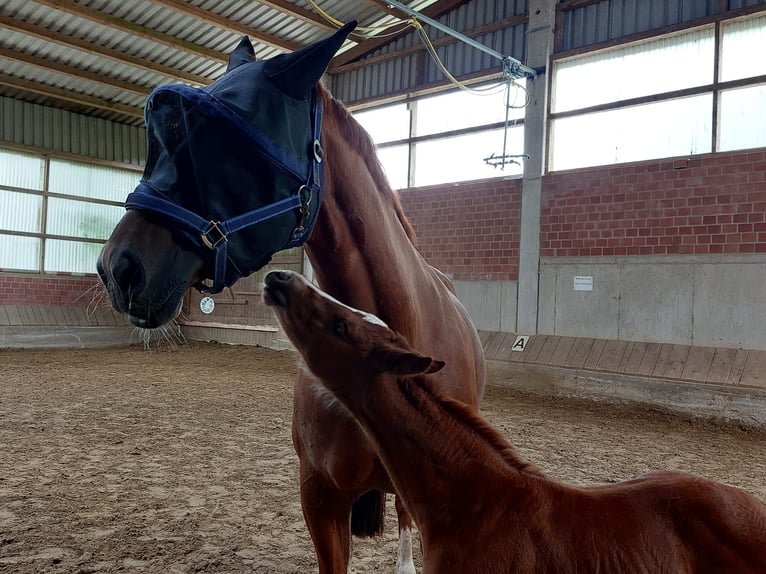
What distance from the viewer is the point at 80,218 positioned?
40.3ft

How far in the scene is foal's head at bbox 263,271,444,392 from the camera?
4.45 feet

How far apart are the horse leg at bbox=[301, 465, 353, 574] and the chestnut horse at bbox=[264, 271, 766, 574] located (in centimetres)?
46

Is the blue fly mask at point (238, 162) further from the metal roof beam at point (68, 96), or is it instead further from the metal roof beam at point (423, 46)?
the metal roof beam at point (68, 96)

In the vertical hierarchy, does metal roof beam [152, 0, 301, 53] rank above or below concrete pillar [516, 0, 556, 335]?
above

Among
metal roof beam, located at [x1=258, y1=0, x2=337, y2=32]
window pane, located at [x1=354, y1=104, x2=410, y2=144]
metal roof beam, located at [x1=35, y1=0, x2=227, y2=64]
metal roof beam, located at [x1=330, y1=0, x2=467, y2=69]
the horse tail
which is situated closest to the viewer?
the horse tail

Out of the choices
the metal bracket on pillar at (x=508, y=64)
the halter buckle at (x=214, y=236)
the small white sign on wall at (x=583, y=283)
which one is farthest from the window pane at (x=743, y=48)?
the halter buckle at (x=214, y=236)

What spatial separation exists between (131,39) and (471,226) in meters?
6.48

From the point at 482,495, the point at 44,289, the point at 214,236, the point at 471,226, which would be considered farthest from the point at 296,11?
the point at 482,495

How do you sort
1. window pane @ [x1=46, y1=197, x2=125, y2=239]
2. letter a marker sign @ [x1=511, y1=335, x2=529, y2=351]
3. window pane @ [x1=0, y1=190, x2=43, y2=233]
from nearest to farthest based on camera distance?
1. letter a marker sign @ [x1=511, y1=335, x2=529, y2=351]
2. window pane @ [x1=0, y1=190, x2=43, y2=233]
3. window pane @ [x1=46, y1=197, x2=125, y2=239]

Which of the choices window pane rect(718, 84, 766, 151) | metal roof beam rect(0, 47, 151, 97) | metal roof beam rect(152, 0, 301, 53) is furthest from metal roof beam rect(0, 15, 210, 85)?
window pane rect(718, 84, 766, 151)

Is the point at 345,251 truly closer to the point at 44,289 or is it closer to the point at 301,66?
the point at 301,66

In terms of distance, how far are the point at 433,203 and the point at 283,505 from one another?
6957mm

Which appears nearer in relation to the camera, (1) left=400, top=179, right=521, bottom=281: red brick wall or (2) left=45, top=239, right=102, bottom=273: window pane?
(1) left=400, top=179, right=521, bottom=281: red brick wall

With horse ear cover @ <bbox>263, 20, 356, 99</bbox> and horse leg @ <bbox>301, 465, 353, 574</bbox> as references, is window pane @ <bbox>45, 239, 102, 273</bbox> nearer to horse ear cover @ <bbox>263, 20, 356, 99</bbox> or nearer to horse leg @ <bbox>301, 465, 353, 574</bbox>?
horse leg @ <bbox>301, 465, 353, 574</bbox>
